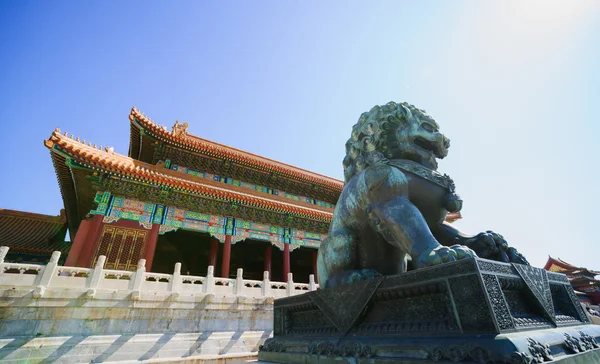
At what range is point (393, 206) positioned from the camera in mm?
1815

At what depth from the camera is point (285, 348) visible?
7.27 ft

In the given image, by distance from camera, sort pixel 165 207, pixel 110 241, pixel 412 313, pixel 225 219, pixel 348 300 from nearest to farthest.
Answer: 1. pixel 412 313
2. pixel 348 300
3. pixel 110 241
4. pixel 165 207
5. pixel 225 219

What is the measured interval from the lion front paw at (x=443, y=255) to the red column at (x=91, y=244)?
10017 mm

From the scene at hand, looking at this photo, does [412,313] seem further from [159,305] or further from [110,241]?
[110,241]

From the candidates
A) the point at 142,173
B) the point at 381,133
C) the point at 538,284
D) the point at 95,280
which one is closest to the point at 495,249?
the point at 538,284

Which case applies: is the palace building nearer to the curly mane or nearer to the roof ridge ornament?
the roof ridge ornament

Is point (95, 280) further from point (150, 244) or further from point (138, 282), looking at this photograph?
point (150, 244)

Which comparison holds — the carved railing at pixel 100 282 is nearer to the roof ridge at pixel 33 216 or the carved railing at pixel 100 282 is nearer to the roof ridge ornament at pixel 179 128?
the roof ridge ornament at pixel 179 128

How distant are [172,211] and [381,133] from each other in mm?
10001

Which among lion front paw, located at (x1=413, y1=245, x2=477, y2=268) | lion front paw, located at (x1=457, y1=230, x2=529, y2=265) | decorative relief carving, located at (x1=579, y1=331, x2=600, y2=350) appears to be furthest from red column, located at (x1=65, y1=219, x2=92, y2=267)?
decorative relief carving, located at (x1=579, y1=331, x2=600, y2=350)

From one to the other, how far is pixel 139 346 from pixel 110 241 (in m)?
4.20

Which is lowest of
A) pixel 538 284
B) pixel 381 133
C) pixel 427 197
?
pixel 538 284

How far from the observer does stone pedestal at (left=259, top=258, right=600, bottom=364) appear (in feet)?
3.54

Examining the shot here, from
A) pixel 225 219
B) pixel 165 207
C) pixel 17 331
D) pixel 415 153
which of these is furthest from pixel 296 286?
pixel 415 153
